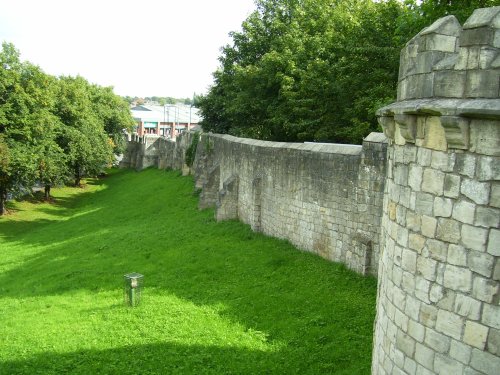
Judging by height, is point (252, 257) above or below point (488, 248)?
below

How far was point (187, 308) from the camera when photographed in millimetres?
10680

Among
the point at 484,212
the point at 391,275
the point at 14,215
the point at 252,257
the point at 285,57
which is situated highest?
the point at 285,57

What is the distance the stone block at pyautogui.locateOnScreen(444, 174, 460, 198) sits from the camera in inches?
148

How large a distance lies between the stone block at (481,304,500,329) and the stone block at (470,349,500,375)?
0.73 ft

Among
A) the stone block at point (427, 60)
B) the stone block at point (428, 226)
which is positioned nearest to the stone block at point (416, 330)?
the stone block at point (428, 226)

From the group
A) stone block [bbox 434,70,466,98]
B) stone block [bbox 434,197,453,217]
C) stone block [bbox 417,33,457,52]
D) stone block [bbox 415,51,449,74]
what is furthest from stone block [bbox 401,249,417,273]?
stone block [bbox 417,33,457,52]

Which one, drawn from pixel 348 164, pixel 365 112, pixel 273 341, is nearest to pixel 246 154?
pixel 365 112

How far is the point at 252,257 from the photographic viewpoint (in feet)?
43.4

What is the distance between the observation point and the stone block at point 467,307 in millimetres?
3646

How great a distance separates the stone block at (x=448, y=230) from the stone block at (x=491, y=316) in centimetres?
53

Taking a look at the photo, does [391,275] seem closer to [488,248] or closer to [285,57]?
[488,248]

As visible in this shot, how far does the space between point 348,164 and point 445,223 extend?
22.9 feet

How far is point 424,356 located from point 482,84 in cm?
225

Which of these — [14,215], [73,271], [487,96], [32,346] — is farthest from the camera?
[14,215]
